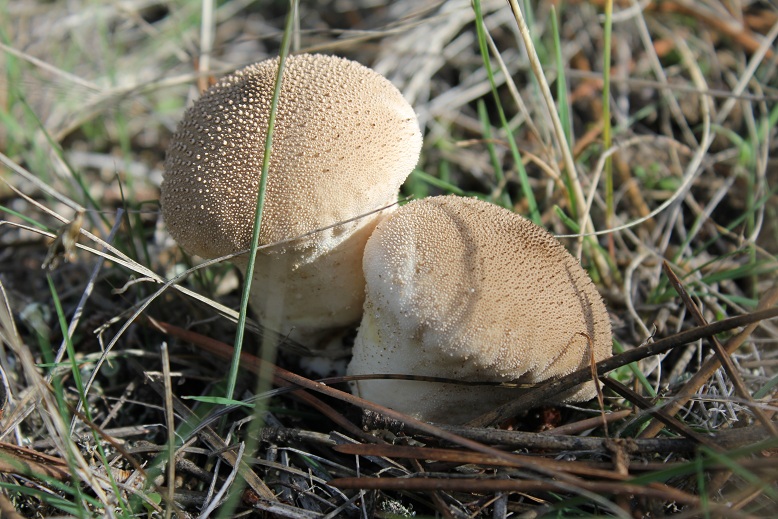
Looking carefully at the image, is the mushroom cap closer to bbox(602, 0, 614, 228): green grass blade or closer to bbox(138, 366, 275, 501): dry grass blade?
bbox(138, 366, 275, 501): dry grass blade

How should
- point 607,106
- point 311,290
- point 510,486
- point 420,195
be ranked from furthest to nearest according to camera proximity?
point 420,195
point 607,106
point 311,290
point 510,486

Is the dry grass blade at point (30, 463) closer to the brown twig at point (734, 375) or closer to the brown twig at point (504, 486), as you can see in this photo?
the brown twig at point (504, 486)

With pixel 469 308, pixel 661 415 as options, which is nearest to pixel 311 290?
pixel 469 308

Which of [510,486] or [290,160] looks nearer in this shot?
[510,486]

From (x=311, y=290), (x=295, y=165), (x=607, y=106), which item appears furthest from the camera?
(x=607, y=106)

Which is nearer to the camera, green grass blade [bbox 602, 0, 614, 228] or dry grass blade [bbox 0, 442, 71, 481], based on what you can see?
dry grass blade [bbox 0, 442, 71, 481]

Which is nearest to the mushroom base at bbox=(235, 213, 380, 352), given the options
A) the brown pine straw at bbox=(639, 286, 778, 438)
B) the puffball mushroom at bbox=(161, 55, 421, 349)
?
the puffball mushroom at bbox=(161, 55, 421, 349)

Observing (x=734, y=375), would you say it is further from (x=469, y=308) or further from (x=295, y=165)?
(x=295, y=165)
